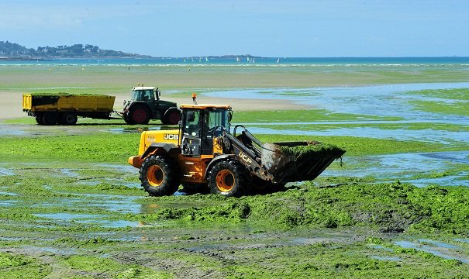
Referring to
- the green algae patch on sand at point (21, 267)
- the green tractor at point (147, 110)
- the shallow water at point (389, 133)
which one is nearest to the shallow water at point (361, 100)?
the shallow water at point (389, 133)

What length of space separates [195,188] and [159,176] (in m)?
1.11

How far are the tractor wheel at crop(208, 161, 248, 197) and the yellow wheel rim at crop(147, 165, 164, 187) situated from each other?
155 centimetres

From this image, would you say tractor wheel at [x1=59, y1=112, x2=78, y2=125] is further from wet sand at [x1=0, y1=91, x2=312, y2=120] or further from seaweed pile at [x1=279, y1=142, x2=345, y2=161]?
seaweed pile at [x1=279, y1=142, x2=345, y2=161]

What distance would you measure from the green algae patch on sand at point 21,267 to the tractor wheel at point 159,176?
759cm

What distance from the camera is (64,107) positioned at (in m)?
46.6

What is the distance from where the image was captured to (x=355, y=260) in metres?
15.1

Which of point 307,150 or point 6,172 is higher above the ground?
point 307,150

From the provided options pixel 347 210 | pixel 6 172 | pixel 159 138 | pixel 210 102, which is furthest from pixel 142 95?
pixel 347 210

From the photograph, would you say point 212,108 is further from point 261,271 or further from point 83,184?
point 261,271

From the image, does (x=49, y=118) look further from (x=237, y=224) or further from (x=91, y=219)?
(x=237, y=224)

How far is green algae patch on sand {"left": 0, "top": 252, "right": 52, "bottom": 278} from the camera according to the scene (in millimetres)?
14119

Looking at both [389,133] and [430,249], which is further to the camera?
[389,133]

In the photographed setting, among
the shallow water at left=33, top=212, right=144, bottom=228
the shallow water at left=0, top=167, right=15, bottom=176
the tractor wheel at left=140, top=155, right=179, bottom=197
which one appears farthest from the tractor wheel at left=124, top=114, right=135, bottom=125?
the shallow water at left=33, top=212, right=144, bottom=228

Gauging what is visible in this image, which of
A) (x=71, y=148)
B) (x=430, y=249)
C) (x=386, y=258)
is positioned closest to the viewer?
(x=386, y=258)
